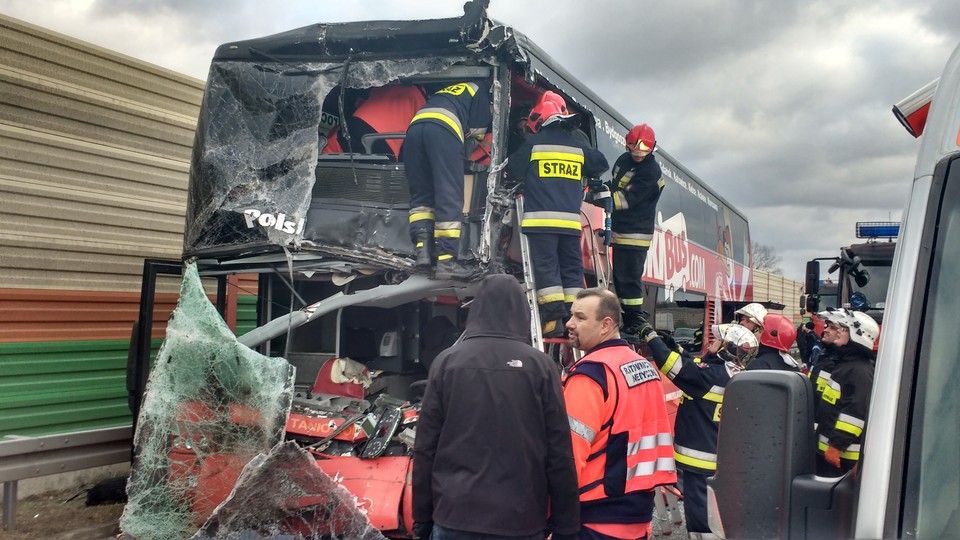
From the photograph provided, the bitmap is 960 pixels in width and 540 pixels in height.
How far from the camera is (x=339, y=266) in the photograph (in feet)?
16.9

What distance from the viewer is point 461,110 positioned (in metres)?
5.11

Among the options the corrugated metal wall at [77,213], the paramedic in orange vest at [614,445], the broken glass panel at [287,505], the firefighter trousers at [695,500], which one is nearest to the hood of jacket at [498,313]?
the paramedic in orange vest at [614,445]

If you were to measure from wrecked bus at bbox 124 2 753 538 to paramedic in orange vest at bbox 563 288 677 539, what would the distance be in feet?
5.52

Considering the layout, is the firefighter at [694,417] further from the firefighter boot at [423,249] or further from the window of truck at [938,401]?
the window of truck at [938,401]

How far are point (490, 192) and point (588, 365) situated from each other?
2082 millimetres

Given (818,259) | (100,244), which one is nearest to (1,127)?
(100,244)

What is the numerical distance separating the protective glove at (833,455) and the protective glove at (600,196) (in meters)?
2.51

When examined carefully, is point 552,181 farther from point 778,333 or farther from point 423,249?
point 778,333

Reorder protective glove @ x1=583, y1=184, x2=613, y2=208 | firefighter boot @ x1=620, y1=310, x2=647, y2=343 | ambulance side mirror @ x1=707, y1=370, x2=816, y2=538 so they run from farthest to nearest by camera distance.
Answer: protective glove @ x1=583, y1=184, x2=613, y2=208 < firefighter boot @ x1=620, y1=310, x2=647, y2=343 < ambulance side mirror @ x1=707, y1=370, x2=816, y2=538

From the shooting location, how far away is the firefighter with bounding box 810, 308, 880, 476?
466 cm

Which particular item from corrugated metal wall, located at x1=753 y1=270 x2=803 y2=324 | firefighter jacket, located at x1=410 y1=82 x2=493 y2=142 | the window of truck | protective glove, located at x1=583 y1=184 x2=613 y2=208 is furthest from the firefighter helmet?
corrugated metal wall, located at x1=753 y1=270 x2=803 y2=324

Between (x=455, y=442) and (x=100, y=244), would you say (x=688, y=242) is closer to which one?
(x=100, y=244)

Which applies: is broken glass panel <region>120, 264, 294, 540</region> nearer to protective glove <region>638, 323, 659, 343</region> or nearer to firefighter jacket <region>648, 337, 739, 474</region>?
protective glove <region>638, 323, 659, 343</region>

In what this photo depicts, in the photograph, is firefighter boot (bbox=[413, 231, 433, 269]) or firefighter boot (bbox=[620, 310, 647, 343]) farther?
firefighter boot (bbox=[620, 310, 647, 343])
